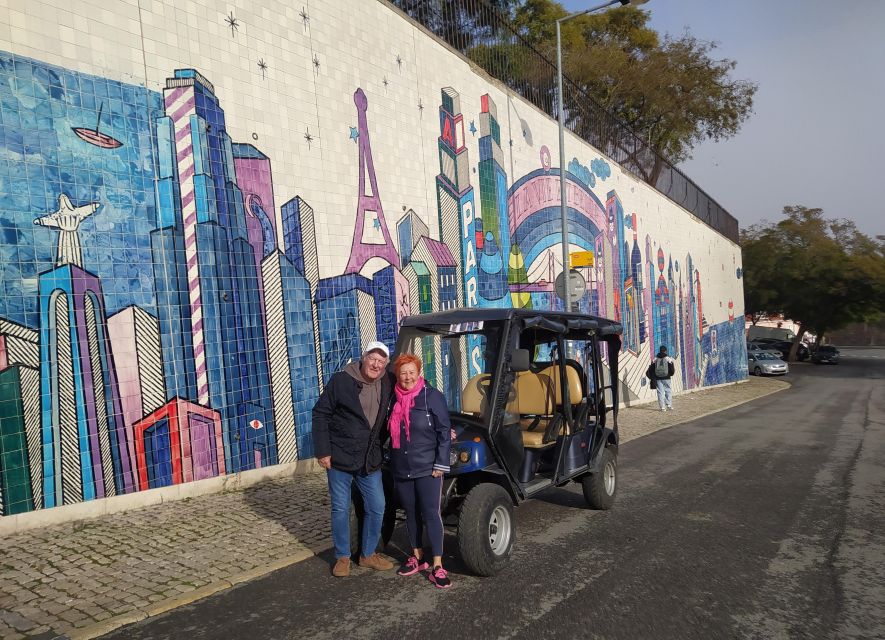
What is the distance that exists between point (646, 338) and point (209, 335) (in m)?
17.4

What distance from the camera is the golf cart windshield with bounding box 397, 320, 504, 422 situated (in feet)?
18.0

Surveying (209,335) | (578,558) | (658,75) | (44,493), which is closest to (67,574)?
(44,493)

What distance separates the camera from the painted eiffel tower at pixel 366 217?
32.0 ft

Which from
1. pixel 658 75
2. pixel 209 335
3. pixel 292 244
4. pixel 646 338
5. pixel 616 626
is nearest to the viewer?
pixel 616 626

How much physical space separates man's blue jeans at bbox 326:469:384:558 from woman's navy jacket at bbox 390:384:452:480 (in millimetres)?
248

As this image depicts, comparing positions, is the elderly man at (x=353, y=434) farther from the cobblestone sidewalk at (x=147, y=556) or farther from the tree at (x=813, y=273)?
the tree at (x=813, y=273)

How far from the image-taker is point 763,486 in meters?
7.99

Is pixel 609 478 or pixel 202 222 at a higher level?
pixel 202 222

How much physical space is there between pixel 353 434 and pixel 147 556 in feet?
7.21

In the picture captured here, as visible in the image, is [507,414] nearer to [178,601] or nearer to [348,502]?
[348,502]

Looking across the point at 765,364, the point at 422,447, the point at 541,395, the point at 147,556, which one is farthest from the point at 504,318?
the point at 765,364

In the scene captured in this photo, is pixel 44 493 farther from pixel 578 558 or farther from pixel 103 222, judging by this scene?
pixel 578 558

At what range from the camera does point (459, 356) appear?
6016 mm

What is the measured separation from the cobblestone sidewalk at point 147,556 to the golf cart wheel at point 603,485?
8.70 ft
